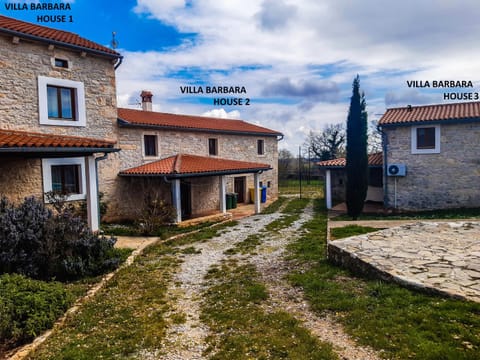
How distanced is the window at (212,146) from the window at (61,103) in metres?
8.17

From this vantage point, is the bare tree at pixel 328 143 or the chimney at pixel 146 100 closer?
the chimney at pixel 146 100

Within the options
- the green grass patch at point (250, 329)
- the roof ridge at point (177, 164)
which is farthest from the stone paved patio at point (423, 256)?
the roof ridge at point (177, 164)

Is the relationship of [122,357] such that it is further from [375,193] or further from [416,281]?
[375,193]

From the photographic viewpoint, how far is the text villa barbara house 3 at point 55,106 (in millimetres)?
9289

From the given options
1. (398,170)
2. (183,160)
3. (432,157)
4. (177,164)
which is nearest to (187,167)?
(177,164)

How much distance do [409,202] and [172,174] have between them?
1089cm

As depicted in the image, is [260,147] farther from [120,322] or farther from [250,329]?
[250,329]

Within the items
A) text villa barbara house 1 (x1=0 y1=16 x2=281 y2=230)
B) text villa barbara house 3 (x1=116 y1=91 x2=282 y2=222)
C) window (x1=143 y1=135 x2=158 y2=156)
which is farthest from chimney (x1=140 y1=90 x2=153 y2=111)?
window (x1=143 y1=135 x2=158 y2=156)

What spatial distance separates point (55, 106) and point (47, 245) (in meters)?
6.36

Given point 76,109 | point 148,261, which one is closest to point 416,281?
point 148,261

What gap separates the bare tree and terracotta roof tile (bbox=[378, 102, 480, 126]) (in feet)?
65.3

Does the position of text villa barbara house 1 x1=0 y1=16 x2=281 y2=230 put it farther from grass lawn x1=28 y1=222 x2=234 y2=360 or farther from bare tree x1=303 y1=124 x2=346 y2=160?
bare tree x1=303 y1=124 x2=346 y2=160

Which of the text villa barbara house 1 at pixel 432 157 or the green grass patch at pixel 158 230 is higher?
the text villa barbara house 1 at pixel 432 157

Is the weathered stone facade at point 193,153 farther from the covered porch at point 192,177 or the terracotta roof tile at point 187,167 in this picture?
the terracotta roof tile at point 187,167
